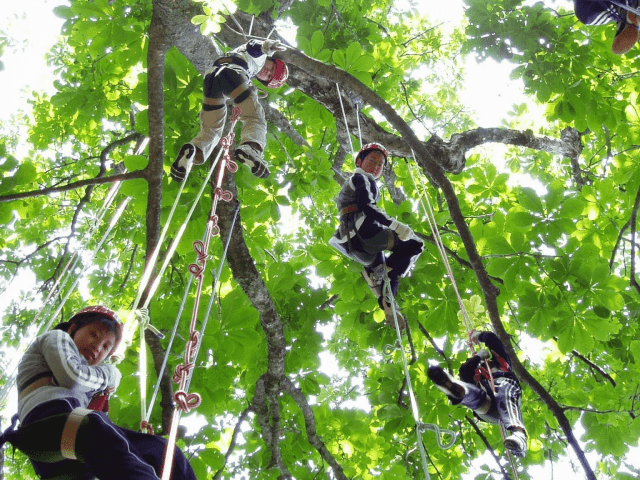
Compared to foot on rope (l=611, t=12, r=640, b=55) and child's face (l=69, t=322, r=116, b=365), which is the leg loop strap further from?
foot on rope (l=611, t=12, r=640, b=55)

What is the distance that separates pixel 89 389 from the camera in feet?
5.74

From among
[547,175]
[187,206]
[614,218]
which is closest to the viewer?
[187,206]

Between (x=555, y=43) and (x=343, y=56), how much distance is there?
1.55m

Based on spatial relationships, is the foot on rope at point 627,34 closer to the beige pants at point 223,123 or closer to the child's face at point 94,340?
the beige pants at point 223,123

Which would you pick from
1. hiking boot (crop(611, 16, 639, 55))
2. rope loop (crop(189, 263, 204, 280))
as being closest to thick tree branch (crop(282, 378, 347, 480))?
rope loop (crop(189, 263, 204, 280))

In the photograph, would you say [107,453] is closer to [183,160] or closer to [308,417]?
[183,160]

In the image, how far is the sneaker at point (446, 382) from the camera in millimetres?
2281

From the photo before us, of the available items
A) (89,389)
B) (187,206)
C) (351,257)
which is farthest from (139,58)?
(89,389)

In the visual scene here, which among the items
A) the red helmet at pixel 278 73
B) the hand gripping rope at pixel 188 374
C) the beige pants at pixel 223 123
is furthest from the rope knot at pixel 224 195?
the red helmet at pixel 278 73

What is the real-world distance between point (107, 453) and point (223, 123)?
2050 mm

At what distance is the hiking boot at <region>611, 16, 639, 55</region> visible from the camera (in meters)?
2.71

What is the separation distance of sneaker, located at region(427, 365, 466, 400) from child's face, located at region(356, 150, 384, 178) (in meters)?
1.61

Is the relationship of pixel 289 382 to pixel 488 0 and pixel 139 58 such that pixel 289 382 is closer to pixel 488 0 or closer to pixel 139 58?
pixel 139 58

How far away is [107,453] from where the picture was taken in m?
1.35
